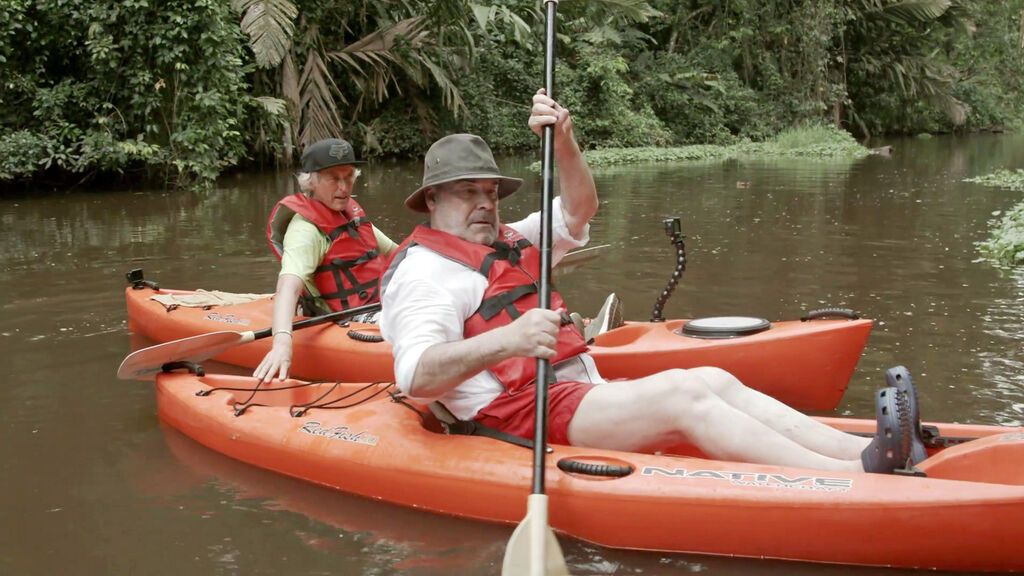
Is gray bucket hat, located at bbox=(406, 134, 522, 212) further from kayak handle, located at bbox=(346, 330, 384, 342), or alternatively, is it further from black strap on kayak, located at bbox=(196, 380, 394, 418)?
kayak handle, located at bbox=(346, 330, 384, 342)

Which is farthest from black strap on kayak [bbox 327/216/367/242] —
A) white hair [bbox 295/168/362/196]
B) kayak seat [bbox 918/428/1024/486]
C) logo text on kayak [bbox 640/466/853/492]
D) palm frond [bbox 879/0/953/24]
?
palm frond [bbox 879/0/953/24]

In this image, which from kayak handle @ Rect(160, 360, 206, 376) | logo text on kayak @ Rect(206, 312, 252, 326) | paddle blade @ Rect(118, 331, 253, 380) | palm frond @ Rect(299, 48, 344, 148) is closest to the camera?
paddle blade @ Rect(118, 331, 253, 380)

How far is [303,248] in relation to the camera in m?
4.63

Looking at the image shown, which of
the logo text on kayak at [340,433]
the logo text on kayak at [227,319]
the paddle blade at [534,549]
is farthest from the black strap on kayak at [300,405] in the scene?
the paddle blade at [534,549]

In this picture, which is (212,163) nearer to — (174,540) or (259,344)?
(259,344)

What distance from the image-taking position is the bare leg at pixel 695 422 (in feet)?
9.46

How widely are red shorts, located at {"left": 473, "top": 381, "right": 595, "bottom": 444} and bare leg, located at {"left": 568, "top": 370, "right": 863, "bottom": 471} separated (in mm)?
83

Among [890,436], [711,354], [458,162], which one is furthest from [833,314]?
[458,162]

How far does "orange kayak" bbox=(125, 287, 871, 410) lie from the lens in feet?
13.1

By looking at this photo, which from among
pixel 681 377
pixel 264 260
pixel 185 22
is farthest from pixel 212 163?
pixel 681 377

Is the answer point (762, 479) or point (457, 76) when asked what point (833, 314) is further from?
point (457, 76)

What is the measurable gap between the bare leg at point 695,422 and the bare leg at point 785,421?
0.04 meters

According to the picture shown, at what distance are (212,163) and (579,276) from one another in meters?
6.72

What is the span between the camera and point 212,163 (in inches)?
481
